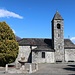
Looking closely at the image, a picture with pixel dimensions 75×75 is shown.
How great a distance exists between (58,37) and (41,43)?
4.90 meters

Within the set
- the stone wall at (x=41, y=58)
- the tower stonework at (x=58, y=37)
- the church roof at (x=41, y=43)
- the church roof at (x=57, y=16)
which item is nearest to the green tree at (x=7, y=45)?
the stone wall at (x=41, y=58)

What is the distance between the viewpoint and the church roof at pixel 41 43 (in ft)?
196

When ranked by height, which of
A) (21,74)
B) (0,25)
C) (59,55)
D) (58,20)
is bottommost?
(21,74)

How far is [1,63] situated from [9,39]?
5.04 metres

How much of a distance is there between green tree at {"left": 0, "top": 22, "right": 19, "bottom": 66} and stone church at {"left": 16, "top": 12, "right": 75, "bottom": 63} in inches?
647

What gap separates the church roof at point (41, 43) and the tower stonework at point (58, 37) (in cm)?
161

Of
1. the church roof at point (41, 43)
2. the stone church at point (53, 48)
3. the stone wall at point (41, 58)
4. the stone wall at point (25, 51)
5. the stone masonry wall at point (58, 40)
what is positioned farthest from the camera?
the stone wall at point (25, 51)

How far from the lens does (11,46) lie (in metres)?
41.5

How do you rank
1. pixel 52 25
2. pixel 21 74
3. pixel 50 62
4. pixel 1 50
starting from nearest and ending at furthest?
pixel 21 74 → pixel 1 50 → pixel 50 62 → pixel 52 25

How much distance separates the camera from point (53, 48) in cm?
5897

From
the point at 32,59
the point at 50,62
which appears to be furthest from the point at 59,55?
the point at 32,59

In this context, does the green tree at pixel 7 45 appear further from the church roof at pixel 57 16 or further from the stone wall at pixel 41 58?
the church roof at pixel 57 16

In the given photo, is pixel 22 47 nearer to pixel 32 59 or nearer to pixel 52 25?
pixel 32 59

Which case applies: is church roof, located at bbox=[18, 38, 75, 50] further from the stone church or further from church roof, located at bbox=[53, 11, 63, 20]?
church roof, located at bbox=[53, 11, 63, 20]
